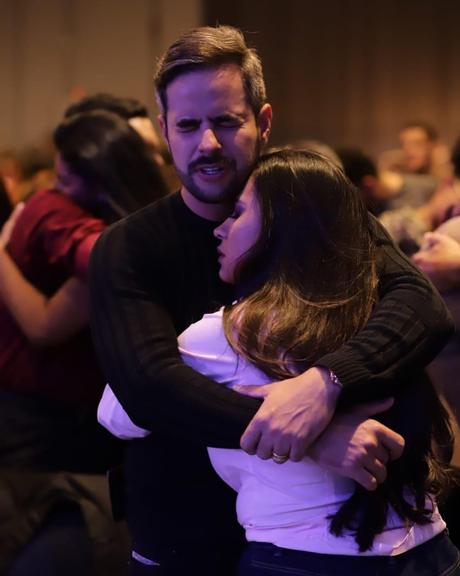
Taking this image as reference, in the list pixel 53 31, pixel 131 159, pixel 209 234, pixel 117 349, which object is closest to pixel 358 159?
pixel 131 159

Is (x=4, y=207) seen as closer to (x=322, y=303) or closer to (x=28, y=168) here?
(x=322, y=303)

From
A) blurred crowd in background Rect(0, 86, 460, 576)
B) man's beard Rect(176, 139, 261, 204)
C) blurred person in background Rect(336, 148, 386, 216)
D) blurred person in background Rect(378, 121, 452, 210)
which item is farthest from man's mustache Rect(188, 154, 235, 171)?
blurred person in background Rect(378, 121, 452, 210)

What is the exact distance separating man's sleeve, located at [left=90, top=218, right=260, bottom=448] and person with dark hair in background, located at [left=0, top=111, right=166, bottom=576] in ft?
1.76

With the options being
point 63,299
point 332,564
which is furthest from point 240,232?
point 63,299

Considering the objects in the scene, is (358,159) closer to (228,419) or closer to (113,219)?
(113,219)

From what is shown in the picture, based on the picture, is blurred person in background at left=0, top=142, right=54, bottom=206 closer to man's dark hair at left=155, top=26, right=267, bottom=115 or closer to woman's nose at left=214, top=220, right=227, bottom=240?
man's dark hair at left=155, top=26, right=267, bottom=115

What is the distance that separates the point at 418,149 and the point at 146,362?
4.76 m

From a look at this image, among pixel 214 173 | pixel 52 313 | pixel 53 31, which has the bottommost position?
pixel 53 31

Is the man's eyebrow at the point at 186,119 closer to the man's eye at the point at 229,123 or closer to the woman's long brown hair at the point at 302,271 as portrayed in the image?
the man's eye at the point at 229,123

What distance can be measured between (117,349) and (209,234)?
0.97 ft

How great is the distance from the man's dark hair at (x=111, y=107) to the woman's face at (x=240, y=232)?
100 centimetres

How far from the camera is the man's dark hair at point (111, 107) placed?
2.56 m

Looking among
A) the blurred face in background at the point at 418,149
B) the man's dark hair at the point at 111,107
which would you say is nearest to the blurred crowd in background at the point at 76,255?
the man's dark hair at the point at 111,107

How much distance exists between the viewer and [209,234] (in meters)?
1.76
